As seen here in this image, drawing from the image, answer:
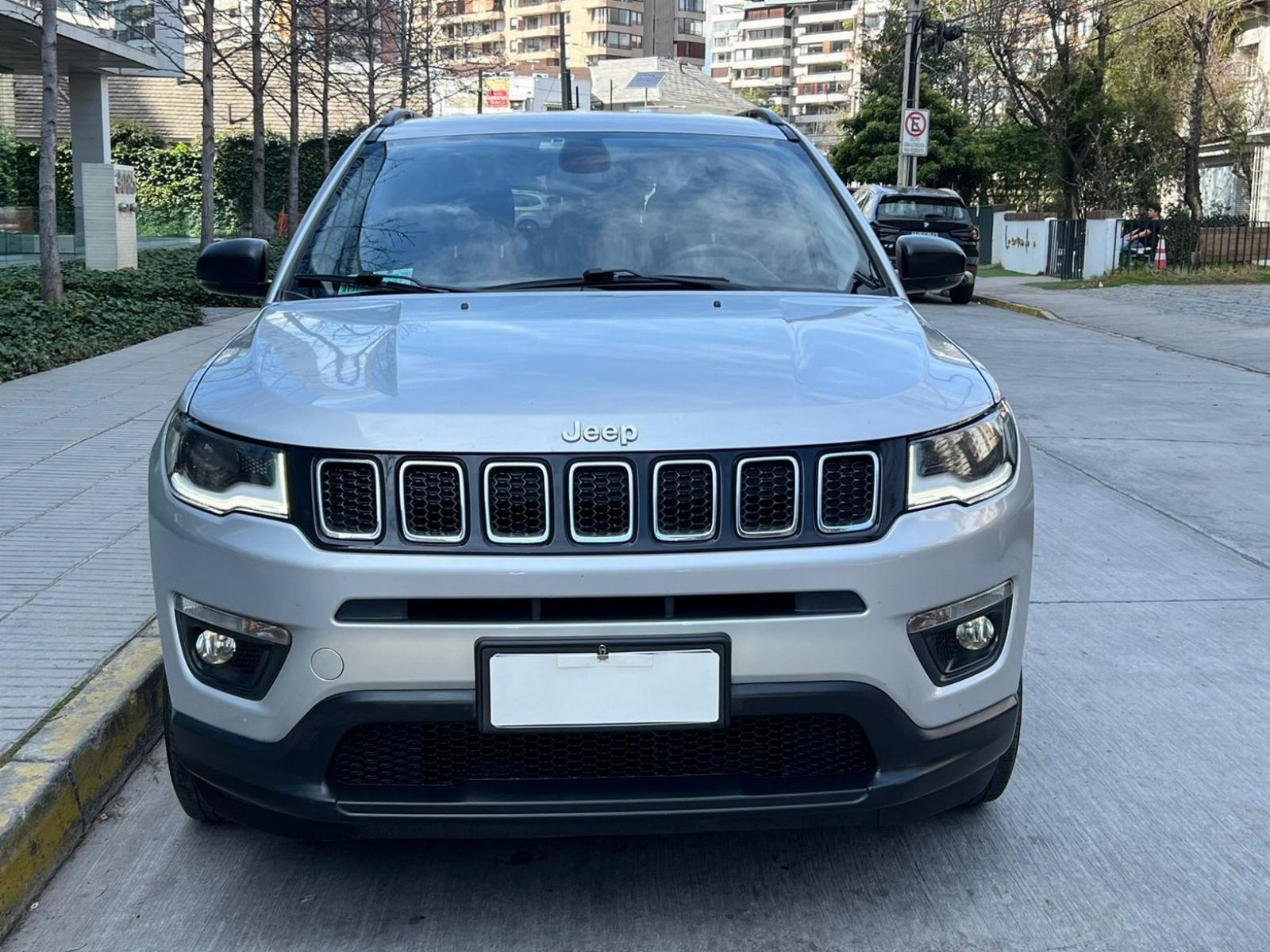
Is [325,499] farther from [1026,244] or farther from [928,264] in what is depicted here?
[1026,244]

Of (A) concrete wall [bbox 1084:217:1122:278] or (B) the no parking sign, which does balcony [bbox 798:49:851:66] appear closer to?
(B) the no parking sign

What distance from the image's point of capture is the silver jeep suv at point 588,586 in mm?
2504

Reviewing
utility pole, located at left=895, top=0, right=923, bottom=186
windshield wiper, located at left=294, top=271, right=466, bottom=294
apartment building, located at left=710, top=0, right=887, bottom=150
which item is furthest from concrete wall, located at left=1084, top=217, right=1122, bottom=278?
A: apartment building, located at left=710, top=0, right=887, bottom=150

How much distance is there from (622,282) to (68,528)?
124 inches

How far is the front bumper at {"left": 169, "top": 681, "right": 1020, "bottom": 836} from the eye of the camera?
2.52 metres

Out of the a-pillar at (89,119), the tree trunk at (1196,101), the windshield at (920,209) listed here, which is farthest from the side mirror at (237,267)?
the tree trunk at (1196,101)

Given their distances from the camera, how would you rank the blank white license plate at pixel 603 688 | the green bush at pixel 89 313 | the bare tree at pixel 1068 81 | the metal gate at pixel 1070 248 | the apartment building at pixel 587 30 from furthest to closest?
1. the apartment building at pixel 587 30
2. the bare tree at pixel 1068 81
3. the metal gate at pixel 1070 248
4. the green bush at pixel 89 313
5. the blank white license plate at pixel 603 688

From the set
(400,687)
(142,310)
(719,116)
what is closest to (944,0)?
(142,310)

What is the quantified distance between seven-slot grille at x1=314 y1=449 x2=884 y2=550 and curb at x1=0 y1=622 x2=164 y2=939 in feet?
3.63

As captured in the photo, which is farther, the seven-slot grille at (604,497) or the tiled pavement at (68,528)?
the tiled pavement at (68,528)

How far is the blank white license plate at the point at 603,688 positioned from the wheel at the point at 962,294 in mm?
20255

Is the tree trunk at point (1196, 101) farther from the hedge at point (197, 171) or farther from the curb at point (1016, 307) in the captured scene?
the hedge at point (197, 171)

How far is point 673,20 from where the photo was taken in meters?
161

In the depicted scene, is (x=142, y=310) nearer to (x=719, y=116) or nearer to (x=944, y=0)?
(x=719, y=116)
